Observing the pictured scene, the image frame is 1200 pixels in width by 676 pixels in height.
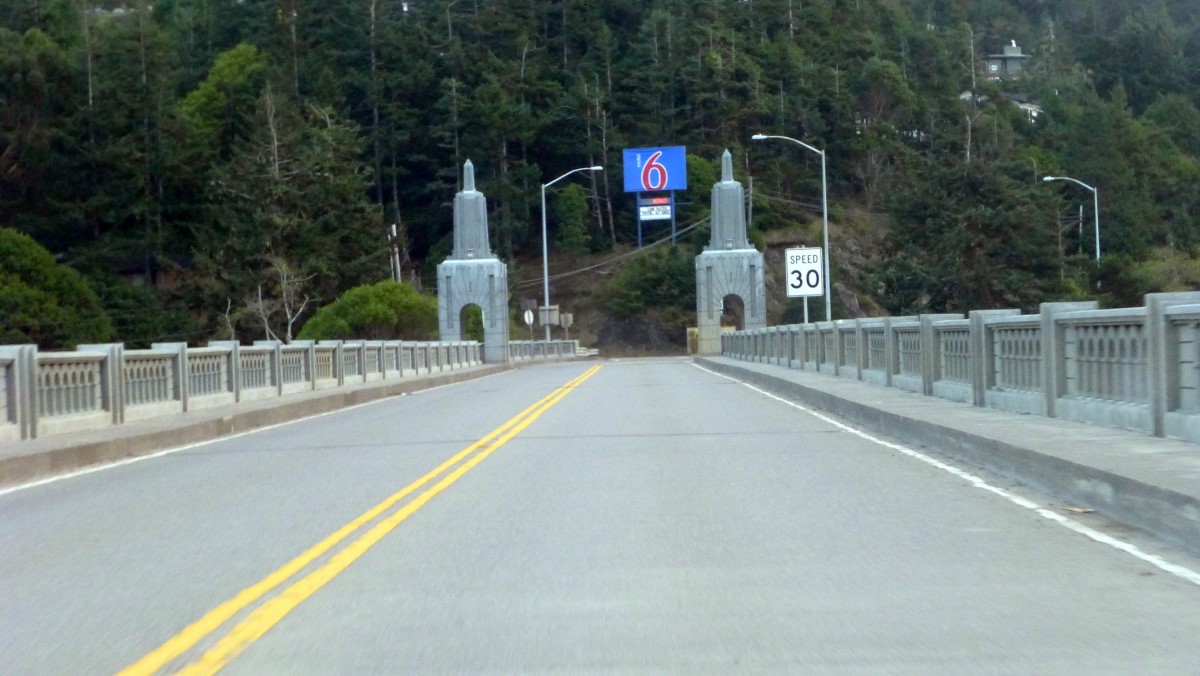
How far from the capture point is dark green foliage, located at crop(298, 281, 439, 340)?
76.2m

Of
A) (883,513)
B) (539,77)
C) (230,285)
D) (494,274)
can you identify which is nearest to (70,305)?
(230,285)

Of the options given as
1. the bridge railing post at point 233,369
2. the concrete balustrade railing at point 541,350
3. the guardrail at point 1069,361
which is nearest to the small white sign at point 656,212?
the concrete balustrade railing at point 541,350

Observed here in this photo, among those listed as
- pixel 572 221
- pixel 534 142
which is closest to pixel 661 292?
pixel 572 221

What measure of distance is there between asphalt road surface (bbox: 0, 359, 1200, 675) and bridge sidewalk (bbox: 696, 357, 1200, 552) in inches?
20.3

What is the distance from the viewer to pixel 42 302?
2980 inches

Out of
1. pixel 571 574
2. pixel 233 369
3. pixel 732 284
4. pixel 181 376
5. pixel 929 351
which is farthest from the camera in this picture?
pixel 732 284

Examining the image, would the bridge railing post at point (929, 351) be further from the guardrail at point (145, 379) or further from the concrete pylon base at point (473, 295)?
the concrete pylon base at point (473, 295)

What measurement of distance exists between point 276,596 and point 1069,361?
32.8 feet

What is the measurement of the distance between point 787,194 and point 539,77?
74.0ft

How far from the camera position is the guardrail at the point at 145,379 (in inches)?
652

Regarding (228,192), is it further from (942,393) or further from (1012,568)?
(1012,568)

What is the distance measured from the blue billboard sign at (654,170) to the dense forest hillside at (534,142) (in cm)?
910

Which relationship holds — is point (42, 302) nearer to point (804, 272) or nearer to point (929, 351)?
point (804, 272)

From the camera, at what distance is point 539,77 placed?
4592 inches
